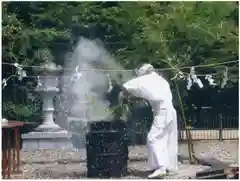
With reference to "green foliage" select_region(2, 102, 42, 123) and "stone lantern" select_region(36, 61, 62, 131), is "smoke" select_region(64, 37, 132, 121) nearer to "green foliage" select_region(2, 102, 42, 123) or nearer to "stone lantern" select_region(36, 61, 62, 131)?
"stone lantern" select_region(36, 61, 62, 131)

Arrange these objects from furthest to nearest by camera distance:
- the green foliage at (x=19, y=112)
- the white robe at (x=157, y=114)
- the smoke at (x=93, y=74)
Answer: the green foliage at (x=19, y=112)
the smoke at (x=93, y=74)
the white robe at (x=157, y=114)

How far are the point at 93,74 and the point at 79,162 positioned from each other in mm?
1127

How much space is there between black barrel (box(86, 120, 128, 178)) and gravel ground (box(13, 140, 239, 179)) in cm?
21

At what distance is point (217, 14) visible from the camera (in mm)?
9102

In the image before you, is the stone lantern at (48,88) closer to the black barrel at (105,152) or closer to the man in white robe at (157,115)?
the black barrel at (105,152)

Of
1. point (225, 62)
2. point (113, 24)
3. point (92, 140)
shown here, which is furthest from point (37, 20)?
point (225, 62)

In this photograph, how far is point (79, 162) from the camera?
Answer: 912cm

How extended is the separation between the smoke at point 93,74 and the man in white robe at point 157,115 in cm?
98

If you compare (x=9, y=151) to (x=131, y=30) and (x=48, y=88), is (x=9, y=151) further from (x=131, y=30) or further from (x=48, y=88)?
(x=131, y=30)

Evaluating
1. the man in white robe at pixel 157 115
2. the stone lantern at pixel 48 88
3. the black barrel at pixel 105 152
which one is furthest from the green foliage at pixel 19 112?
the man in white robe at pixel 157 115

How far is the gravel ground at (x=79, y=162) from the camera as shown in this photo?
853 cm

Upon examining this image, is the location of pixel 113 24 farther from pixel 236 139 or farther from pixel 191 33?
pixel 236 139

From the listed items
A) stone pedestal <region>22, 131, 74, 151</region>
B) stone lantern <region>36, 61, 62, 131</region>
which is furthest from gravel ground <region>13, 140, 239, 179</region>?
stone lantern <region>36, 61, 62, 131</region>

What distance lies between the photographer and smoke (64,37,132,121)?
9258mm
